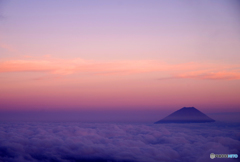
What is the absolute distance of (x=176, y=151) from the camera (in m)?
88.2

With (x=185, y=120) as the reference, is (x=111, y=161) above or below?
below

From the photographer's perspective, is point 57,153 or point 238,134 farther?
point 238,134

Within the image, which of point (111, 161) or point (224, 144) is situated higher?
point (224, 144)

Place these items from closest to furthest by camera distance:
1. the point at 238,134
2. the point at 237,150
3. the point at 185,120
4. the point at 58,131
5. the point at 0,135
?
the point at 237,150
the point at 238,134
the point at 0,135
the point at 58,131
the point at 185,120

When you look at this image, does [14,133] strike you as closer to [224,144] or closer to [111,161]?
[111,161]

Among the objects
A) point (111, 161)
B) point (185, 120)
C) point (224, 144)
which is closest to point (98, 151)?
point (111, 161)

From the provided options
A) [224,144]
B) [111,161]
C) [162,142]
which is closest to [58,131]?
[111,161]

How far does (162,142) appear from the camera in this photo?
109 meters

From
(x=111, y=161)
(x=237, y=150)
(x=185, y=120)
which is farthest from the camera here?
(x=185, y=120)

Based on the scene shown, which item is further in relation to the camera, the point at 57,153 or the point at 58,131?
the point at 58,131

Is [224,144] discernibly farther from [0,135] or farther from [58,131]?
[0,135]

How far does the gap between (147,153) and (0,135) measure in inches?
2995

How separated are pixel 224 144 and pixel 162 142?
30.3 metres

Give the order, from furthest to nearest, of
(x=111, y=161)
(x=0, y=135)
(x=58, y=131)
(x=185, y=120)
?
(x=185, y=120) → (x=58, y=131) → (x=0, y=135) → (x=111, y=161)
